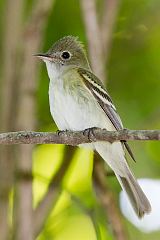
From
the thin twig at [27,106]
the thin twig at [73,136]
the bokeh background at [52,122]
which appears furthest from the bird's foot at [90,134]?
the thin twig at [27,106]

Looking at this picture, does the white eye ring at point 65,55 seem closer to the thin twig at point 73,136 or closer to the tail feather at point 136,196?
the tail feather at point 136,196

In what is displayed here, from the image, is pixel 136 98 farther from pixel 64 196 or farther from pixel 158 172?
pixel 64 196

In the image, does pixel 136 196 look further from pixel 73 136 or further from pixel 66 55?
pixel 66 55

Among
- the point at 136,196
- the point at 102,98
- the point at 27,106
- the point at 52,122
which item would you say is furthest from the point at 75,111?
the point at 52,122

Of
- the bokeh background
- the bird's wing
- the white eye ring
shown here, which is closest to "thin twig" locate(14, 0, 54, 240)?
the bokeh background

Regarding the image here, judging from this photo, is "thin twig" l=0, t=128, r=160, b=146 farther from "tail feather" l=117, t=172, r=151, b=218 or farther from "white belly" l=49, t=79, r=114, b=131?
"tail feather" l=117, t=172, r=151, b=218

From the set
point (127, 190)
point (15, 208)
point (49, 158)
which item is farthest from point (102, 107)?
point (49, 158)

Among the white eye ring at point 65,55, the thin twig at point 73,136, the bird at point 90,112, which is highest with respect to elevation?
the white eye ring at point 65,55
